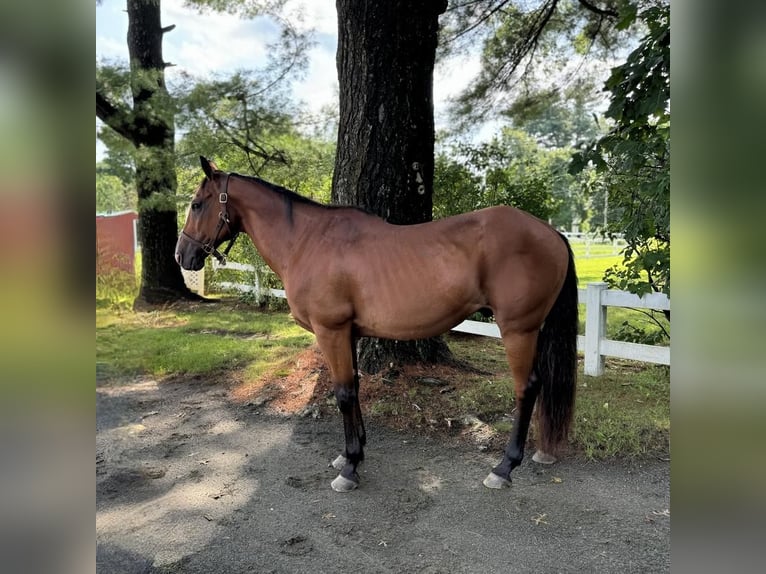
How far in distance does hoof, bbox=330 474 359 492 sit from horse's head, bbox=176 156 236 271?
1.56 metres

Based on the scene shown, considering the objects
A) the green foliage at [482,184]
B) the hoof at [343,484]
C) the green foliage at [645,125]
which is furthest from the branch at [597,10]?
the hoof at [343,484]

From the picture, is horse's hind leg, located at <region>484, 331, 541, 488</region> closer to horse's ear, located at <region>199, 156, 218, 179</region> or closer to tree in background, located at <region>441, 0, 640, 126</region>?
horse's ear, located at <region>199, 156, 218, 179</region>

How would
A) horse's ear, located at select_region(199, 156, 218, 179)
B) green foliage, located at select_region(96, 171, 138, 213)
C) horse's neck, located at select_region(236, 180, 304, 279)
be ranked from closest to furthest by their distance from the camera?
horse's ear, located at select_region(199, 156, 218, 179) < horse's neck, located at select_region(236, 180, 304, 279) < green foliage, located at select_region(96, 171, 138, 213)

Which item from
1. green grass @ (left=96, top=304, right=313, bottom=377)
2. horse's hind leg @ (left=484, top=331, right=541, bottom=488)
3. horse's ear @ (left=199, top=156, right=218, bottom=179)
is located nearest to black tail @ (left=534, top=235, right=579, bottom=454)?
horse's hind leg @ (left=484, top=331, right=541, bottom=488)

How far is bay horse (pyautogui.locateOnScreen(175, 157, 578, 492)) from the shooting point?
8.58 ft

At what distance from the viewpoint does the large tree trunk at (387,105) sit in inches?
161

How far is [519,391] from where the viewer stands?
2701mm

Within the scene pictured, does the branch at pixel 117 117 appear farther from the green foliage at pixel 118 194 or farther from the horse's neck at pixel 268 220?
the horse's neck at pixel 268 220

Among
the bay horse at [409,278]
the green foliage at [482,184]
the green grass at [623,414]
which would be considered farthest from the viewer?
the green foliage at [482,184]

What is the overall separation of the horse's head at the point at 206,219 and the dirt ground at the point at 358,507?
1383mm
